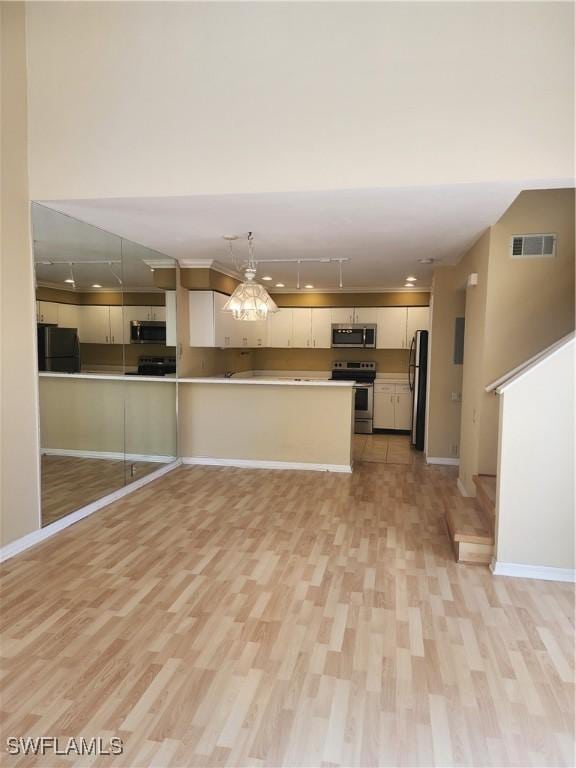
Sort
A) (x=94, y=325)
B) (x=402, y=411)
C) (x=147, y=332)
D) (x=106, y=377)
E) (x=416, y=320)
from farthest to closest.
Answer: (x=402, y=411), (x=416, y=320), (x=147, y=332), (x=106, y=377), (x=94, y=325)

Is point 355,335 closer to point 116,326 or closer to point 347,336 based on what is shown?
point 347,336

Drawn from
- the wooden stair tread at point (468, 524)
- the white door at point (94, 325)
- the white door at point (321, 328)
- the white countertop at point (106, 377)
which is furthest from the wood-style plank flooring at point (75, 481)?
the white door at point (321, 328)

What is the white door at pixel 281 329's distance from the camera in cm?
841

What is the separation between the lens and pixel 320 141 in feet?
9.97

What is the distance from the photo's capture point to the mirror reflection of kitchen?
12.1ft

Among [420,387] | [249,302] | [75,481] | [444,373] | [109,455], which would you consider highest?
[249,302]

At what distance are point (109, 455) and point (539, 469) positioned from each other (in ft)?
12.3

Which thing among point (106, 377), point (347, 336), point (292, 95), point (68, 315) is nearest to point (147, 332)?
point (106, 377)

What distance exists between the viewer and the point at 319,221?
384 centimetres

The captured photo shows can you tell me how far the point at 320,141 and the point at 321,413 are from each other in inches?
129

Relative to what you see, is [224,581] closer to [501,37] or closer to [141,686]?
[141,686]

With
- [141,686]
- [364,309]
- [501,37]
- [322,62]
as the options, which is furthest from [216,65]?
[364,309]

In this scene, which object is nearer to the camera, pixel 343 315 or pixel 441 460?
pixel 441 460

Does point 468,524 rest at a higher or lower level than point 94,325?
lower
